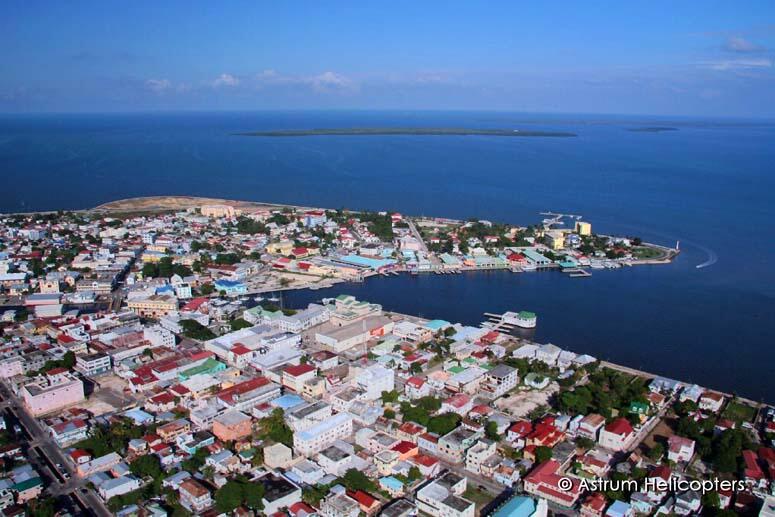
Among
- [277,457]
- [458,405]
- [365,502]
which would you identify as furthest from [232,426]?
[458,405]

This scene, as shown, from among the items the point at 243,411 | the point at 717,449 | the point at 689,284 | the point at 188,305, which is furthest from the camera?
the point at 689,284

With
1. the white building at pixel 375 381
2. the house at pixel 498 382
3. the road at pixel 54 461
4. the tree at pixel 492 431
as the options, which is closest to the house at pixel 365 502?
the tree at pixel 492 431

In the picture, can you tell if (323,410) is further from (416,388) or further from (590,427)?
(590,427)

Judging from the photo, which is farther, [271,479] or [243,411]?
[243,411]

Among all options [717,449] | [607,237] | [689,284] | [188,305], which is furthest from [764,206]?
[188,305]

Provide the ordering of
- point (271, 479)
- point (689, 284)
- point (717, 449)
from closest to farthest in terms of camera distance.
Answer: point (271, 479) → point (717, 449) → point (689, 284)

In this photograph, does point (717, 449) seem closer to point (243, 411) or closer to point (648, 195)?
point (243, 411)

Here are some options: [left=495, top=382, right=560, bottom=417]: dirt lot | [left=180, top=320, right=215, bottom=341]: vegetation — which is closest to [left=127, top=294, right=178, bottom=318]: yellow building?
[left=180, top=320, right=215, bottom=341]: vegetation
